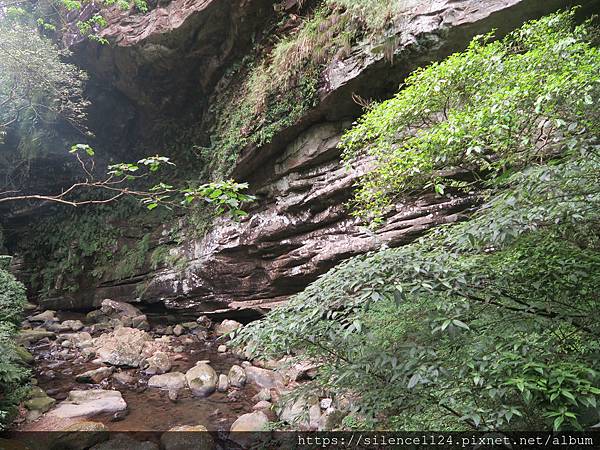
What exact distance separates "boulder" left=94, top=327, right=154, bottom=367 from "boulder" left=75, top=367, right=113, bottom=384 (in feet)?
1.41

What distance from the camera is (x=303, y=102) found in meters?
6.39

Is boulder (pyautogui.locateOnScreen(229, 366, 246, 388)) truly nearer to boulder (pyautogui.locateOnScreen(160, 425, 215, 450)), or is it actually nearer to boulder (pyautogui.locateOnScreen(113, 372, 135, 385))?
boulder (pyautogui.locateOnScreen(160, 425, 215, 450))

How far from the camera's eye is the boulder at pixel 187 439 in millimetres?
3955

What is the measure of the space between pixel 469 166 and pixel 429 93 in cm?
105

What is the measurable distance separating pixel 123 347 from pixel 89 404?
2.08m

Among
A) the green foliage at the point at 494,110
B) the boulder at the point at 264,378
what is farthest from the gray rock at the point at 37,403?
the green foliage at the point at 494,110

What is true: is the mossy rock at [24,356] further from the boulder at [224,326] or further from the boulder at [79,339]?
the boulder at [224,326]

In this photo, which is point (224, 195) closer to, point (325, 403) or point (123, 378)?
point (325, 403)

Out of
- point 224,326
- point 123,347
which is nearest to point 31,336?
point 123,347

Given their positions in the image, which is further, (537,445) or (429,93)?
(429,93)

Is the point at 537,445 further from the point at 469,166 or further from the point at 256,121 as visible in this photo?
the point at 256,121

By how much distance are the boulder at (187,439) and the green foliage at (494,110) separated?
11.6ft

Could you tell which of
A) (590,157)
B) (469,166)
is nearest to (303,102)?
(469,166)

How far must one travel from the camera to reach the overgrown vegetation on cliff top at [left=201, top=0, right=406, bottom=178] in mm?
5572
